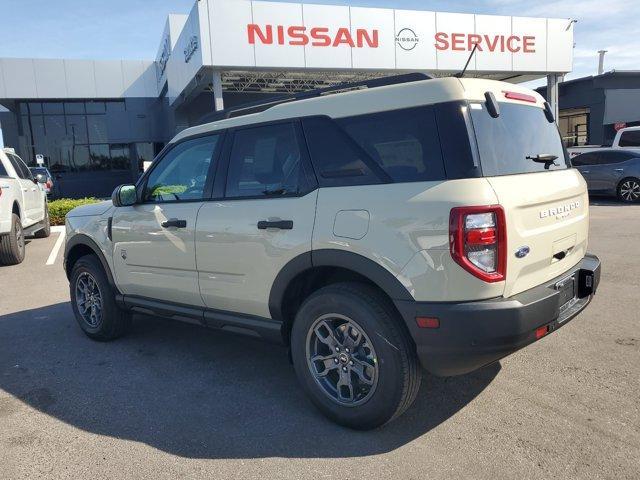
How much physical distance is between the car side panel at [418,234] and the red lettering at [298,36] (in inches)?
611

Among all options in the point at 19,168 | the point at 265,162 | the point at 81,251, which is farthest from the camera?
the point at 19,168

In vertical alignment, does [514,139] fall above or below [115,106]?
below

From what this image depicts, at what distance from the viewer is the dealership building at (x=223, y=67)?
1691 centimetres

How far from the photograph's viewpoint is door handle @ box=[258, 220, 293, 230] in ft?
10.9

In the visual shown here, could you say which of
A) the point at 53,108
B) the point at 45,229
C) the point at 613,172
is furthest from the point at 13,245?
the point at 53,108

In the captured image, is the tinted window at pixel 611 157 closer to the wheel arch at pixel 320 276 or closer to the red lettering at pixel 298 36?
the red lettering at pixel 298 36

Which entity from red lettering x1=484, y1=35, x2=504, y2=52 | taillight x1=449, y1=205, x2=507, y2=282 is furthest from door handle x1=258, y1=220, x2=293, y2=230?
red lettering x1=484, y1=35, x2=504, y2=52

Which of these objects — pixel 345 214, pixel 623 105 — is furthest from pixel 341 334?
pixel 623 105

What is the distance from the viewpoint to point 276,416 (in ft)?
11.2

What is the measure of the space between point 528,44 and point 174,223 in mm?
19928

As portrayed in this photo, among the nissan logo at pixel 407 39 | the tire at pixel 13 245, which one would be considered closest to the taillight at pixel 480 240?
the tire at pixel 13 245

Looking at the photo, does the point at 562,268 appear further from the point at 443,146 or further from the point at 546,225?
the point at 443,146

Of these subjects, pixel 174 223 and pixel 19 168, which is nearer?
pixel 174 223

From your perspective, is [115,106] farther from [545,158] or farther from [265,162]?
[545,158]
